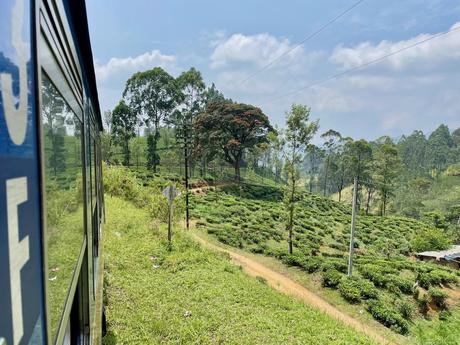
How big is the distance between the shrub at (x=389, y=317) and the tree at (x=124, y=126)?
31565 millimetres

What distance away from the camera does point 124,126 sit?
3612cm

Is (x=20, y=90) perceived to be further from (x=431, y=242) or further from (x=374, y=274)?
(x=431, y=242)

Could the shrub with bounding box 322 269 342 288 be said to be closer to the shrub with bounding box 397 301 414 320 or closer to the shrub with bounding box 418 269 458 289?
the shrub with bounding box 397 301 414 320

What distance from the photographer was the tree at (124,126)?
116 feet

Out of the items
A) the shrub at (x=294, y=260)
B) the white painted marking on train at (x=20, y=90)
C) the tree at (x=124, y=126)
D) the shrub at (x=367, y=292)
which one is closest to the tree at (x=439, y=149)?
the tree at (x=124, y=126)

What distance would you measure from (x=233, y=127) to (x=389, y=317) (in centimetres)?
2729

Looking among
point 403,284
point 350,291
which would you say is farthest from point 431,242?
point 350,291

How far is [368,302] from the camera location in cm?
1047

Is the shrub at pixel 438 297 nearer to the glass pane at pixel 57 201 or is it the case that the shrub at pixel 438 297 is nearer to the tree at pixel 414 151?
the glass pane at pixel 57 201

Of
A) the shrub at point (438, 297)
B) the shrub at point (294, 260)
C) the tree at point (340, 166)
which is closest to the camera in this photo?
the shrub at point (438, 297)

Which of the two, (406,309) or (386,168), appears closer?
(406,309)

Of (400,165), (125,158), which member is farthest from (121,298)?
(400,165)

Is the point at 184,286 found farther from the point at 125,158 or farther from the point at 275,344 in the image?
the point at 125,158

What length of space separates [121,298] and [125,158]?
105 ft
